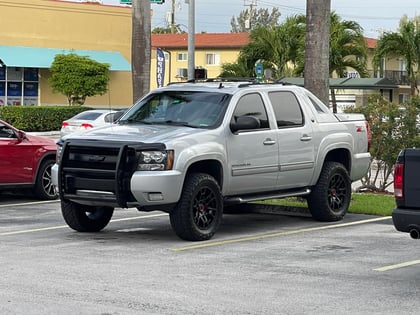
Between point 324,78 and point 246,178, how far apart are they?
14.1ft

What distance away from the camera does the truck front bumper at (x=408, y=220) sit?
29.1 ft

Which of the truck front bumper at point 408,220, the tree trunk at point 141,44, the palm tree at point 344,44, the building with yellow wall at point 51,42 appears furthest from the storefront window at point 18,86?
the truck front bumper at point 408,220

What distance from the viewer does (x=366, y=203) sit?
51.9ft

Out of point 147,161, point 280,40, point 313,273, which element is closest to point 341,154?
point 147,161

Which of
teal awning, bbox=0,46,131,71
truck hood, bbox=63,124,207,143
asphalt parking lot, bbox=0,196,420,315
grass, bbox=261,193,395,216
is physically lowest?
asphalt parking lot, bbox=0,196,420,315

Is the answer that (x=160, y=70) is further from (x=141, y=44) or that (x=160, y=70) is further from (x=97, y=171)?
(x=97, y=171)

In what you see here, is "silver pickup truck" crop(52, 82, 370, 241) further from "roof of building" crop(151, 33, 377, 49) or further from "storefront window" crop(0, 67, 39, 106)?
"roof of building" crop(151, 33, 377, 49)

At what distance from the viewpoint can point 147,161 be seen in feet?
37.8

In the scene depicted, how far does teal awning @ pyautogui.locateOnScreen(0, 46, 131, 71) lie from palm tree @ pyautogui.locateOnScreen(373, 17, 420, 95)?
14357mm

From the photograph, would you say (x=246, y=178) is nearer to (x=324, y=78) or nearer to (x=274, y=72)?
(x=324, y=78)

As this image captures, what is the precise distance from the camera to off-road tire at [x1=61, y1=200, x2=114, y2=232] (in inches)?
499

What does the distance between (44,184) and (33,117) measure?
2638 centimetres

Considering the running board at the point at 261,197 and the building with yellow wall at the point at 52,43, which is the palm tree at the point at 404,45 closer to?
the building with yellow wall at the point at 52,43

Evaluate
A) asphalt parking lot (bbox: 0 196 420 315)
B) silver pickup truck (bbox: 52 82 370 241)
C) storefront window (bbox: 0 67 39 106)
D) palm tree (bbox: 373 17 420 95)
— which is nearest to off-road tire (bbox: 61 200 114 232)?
silver pickup truck (bbox: 52 82 370 241)
